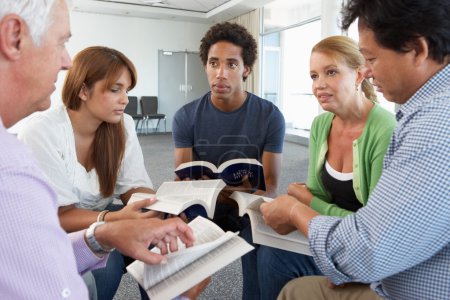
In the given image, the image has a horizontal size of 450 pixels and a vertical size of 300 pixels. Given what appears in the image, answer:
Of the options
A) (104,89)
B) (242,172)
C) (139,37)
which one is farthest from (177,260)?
(139,37)

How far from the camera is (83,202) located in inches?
64.2

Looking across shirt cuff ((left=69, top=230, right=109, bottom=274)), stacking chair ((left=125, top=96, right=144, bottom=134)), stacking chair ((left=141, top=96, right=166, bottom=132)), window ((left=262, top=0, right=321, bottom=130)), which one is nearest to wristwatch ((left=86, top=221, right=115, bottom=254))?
shirt cuff ((left=69, top=230, right=109, bottom=274))

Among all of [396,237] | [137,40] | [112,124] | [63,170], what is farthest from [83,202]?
[137,40]

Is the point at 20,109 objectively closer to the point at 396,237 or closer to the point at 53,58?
the point at 53,58

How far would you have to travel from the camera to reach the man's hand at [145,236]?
952 mm

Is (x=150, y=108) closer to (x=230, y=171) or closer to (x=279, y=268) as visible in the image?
(x=230, y=171)

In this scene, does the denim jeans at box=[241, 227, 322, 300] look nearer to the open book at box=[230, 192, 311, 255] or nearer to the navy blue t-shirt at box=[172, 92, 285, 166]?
the open book at box=[230, 192, 311, 255]

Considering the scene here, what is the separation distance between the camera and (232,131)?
2.03 m

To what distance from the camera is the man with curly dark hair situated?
78.8 inches

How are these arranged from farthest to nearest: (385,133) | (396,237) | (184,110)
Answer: (184,110), (385,133), (396,237)

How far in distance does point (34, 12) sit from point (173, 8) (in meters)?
8.87

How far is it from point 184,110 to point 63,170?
0.79 metres

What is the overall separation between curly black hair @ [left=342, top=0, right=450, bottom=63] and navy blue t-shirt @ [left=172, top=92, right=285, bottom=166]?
112 cm

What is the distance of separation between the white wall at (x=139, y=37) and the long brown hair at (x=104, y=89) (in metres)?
7.53
